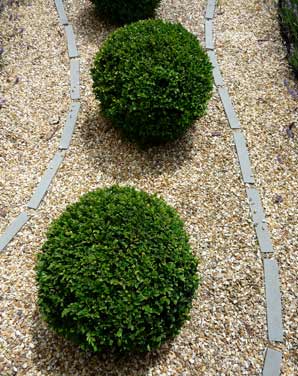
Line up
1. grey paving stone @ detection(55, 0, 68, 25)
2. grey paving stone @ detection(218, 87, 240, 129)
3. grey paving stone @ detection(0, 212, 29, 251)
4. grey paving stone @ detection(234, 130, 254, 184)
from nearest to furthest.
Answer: grey paving stone @ detection(0, 212, 29, 251), grey paving stone @ detection(234, 130, 254, 184), grey paving stone @ detection(218, 87, 240, 129), grey paving stone @ detection(55, 0, 68, 25)

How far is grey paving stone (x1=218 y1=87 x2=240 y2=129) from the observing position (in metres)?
5.03

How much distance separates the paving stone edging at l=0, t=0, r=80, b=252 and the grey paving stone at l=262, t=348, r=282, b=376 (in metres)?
2.41

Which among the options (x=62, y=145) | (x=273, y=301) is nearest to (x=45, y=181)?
(x=62, y=145)

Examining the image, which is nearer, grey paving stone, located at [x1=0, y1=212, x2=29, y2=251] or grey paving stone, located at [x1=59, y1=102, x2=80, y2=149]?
grey paving stone, located at [x1=0, y1=212, x2=29, y2=251]

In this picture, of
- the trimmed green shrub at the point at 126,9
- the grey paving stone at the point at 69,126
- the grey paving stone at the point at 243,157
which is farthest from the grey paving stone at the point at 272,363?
the trimmed green shrub at the point at 126,9

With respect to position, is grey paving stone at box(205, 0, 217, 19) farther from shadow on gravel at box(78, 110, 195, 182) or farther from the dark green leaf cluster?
shadow on gravel at box(78, 110, 195, 182)

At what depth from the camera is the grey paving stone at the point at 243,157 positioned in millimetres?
4518

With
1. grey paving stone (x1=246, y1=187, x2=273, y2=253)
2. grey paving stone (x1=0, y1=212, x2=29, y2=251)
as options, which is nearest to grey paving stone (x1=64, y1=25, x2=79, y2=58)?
grey paving stone (x1=0, y1=212, x2=29, y2=251)

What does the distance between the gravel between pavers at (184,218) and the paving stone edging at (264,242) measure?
6 cm

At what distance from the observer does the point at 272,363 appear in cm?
332

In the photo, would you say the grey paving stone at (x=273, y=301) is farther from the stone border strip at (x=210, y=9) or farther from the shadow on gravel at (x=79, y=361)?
the stone border strip at (x=210, y=9)

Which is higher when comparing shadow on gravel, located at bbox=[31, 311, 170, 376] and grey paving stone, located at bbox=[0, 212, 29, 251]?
grey paving stone, located at bbox=[0, 212, 29, 251]

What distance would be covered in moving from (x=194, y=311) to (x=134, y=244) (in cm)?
93

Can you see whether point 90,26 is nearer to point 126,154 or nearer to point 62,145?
point 62,145
